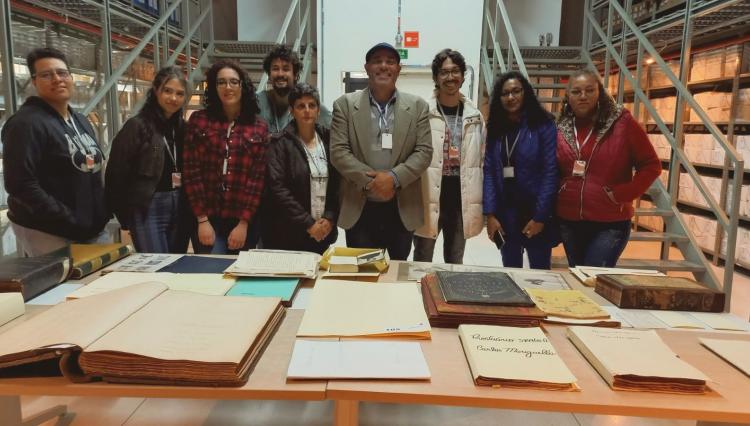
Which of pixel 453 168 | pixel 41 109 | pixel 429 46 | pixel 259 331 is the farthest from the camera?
pixel 429 46

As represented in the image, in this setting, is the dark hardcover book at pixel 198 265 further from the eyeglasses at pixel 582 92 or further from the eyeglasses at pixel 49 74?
the eyeglasses at pixel 582 92

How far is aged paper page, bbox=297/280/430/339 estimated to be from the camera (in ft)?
3.78

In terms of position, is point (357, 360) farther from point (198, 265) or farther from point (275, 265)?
point (198, 265)

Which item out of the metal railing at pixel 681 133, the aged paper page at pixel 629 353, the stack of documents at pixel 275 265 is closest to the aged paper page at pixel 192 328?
Result: the stack of documents at pixel 275 265

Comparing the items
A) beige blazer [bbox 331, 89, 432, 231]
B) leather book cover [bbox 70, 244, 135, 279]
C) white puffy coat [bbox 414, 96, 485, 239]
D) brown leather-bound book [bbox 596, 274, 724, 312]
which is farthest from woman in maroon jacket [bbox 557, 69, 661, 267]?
leather book cover [bbox 70, 244, 135, 279]

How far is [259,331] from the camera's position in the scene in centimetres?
107

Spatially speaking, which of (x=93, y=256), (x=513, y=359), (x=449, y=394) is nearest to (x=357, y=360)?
(x=449, y=394)

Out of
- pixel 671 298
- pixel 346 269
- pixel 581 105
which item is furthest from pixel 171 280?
pixel 581 105

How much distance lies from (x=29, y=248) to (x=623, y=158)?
8.96 feet

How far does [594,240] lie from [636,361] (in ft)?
4.89

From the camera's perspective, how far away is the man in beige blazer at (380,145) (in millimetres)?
2293

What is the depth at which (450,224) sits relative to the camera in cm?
262

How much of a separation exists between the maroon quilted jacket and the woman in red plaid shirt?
5.09ft

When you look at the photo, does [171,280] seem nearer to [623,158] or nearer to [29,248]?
[29,248]
